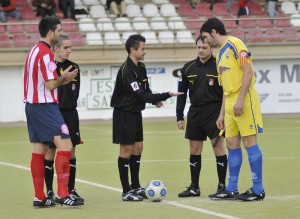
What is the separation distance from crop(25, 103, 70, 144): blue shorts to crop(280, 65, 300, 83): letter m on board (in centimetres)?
2462

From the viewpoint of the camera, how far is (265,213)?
943cm

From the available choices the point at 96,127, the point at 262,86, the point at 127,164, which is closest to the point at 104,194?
the point at 127,164

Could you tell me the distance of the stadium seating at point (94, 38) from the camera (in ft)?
108

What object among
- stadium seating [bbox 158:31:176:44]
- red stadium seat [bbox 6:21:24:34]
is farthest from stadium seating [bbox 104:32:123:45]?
red stadium seat [bbox 6:21:24:34]

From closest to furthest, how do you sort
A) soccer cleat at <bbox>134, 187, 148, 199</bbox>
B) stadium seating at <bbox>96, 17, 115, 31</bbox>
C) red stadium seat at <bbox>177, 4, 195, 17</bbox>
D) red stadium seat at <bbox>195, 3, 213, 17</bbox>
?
soccer cleat at <bbox>134, 187, 148, 199</bbox> < stadium seating at <bbox>96, 17, 115, 31</bbox> < red stadium seat at <bbox>177, 4, 195, 17</bbox> < red stadium seat at <bbox>195, 3, 213, 17</bbox>

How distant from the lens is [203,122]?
1125cm

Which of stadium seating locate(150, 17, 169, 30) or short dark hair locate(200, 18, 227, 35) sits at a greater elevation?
stadium seating locate(150, 17, 169, 30)

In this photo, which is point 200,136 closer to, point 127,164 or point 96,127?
point 127,164

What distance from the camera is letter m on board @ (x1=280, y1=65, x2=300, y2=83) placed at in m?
34.0

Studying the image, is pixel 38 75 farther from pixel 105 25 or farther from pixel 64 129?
pixel 105 25

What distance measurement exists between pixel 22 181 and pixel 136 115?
294 cm

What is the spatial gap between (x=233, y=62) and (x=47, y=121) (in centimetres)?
227

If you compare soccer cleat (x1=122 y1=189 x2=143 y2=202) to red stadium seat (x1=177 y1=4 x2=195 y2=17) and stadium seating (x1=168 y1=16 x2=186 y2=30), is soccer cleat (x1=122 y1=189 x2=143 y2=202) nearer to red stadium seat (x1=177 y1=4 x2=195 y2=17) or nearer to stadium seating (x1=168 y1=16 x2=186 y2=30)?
stadium seating (x1=168 y1=16 x2=186 y2=30)

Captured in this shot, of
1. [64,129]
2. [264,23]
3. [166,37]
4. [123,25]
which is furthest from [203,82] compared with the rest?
[264,23]
